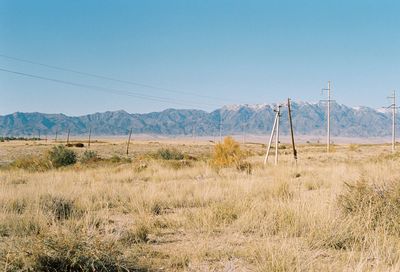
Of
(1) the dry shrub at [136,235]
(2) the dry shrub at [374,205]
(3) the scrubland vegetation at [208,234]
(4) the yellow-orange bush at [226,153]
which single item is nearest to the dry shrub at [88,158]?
(4) the yellow-orange bush at [226,153]

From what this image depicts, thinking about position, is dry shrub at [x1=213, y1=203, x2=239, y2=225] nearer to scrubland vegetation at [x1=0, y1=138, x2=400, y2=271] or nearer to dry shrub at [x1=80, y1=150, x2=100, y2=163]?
scrubland vegetation at [x1=0, y1=138, x2=400, y2=271]

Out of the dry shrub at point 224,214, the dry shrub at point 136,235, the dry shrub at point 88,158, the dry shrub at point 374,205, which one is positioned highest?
the dry shrub at point 374,205

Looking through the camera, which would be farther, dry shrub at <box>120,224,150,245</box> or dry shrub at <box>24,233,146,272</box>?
dry shrub at <box>120,224,150,245</box>

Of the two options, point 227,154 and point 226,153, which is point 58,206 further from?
point 226,153

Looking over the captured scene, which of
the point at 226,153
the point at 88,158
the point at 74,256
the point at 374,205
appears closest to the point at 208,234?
the point at 74,256

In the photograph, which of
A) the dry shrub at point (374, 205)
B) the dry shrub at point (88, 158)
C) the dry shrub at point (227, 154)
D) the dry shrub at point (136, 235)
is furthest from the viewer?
the dry shrub at point (88, 158)

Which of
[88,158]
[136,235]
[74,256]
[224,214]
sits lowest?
[88,158]

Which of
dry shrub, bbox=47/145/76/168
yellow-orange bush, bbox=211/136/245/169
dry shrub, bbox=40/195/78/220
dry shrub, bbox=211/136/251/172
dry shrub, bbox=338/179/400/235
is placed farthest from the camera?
dry shrub, bbox=47/145/76/168

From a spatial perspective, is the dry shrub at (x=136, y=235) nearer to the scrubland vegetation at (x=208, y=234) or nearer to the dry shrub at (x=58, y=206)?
the scrubland vegetation at (x=208, y=234)

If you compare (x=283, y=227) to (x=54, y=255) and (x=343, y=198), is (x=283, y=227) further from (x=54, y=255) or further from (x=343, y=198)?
(x=54, y=255)

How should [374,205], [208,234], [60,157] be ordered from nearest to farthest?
Result: [208,234]
[374,205]
[60,157]

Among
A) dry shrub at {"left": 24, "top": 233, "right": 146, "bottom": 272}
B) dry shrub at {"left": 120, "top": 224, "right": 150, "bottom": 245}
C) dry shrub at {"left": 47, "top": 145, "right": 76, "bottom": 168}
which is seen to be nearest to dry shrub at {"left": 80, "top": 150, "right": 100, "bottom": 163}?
dry shrub at {"left": 47, "top": 145, "right": 76, "bottom": 168}

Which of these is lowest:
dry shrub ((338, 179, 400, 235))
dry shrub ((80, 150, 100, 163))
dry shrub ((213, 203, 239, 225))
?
dry shrub ((80, 150, 100, 163))

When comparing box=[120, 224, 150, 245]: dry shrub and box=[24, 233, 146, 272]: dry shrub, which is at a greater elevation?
box=[24, 233, 146, 272]: dry shrub
